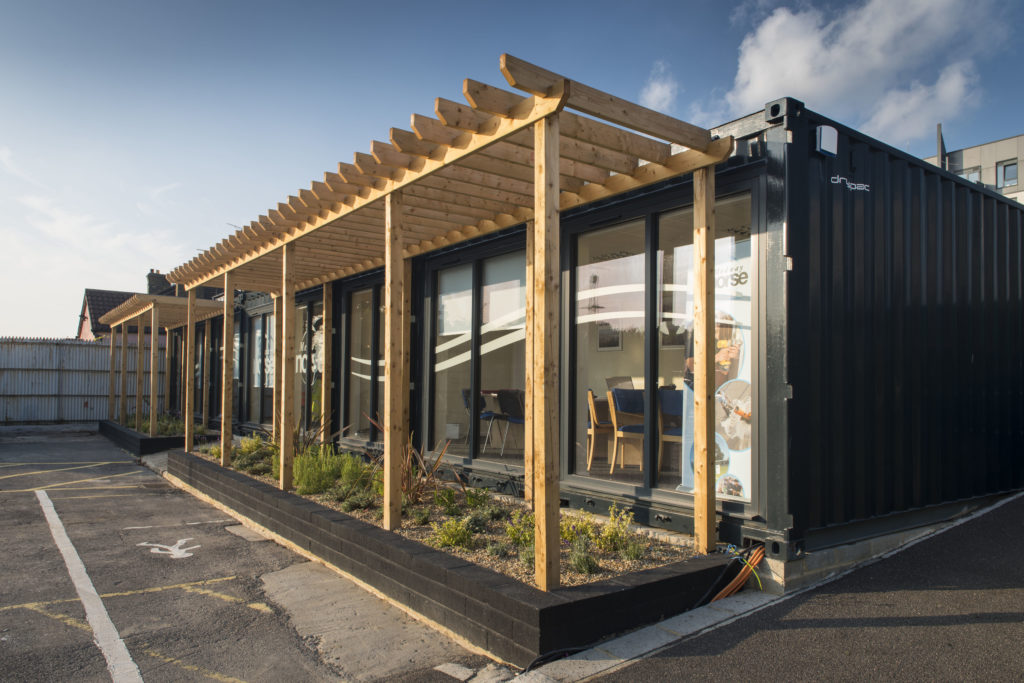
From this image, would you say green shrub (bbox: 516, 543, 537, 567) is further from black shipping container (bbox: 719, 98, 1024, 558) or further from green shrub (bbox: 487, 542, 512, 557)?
black shipping container (bbox: 719, 98, 1024, 558)

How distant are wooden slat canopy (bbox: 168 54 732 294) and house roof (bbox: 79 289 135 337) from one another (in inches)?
988

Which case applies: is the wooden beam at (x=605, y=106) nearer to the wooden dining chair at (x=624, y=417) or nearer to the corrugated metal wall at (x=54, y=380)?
the wooden dining chair at (x=624, y=417)

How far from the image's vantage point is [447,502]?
5.35 m

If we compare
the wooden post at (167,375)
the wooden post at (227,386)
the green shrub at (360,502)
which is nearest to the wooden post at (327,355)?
the wooden post at (227,386)

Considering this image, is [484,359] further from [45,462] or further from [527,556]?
[45,462]

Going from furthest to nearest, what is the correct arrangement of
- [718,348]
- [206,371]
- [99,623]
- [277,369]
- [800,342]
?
[206,371] < [277,369] < [718,348] < [800,342] < [99,623]

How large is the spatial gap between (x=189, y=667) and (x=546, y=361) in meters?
2.39

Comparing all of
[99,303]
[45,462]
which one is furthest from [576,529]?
[99,303]

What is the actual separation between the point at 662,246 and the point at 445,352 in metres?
3.55

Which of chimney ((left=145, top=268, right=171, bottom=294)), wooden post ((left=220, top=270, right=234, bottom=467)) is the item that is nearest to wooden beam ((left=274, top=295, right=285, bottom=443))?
wooden post ((left=220, top=270, right=234, bottom=467))

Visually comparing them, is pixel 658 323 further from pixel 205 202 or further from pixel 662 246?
pixel 205 202

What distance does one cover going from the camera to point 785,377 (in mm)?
3955

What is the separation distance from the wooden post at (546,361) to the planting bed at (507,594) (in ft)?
0.75

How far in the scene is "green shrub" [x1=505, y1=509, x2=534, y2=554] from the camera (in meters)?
4.21
